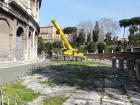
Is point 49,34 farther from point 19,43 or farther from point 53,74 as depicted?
point 53,74

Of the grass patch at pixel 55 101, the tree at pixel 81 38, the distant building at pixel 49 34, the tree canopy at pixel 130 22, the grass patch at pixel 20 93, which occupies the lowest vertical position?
the grass patch at pixel 55 101

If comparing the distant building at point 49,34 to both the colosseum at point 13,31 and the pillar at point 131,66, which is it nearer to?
the colosseum at point 13,31

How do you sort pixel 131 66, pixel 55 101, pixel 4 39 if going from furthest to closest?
pixel 4 39 < pixel 131 66 < pixel 55 101

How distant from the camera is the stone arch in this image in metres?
39.3

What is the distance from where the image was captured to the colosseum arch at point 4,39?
32172mm

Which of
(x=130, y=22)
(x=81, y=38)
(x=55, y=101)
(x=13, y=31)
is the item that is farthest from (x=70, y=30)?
(x=55, y=101)

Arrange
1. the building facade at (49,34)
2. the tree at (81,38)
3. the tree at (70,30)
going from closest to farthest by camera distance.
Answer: the tree at (81,38) → the tree at (70,30) → the building facade at (49,34)

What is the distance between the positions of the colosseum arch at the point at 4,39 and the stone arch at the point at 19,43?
4791mm

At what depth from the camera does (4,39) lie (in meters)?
32.9

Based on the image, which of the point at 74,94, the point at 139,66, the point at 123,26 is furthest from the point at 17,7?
the point at 123,26

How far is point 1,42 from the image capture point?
1262 inches

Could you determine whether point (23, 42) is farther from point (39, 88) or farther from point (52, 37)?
point (52, 37)

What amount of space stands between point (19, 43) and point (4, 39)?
7.17 m

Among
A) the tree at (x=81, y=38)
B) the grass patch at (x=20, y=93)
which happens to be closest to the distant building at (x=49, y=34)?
the tree at (x=81, y=38)
